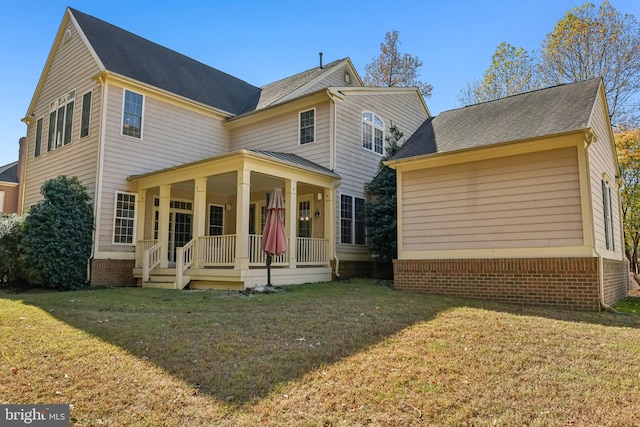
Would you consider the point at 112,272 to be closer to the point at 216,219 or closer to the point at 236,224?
the point at 236,224

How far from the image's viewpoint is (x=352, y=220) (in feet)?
45.4

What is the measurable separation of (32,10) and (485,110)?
46.6 ft

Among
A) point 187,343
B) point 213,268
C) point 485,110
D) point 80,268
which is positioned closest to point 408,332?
point 187,343

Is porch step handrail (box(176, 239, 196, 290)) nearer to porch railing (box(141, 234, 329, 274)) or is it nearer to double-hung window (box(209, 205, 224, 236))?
porch railing (box(141, 234, 329, 274))

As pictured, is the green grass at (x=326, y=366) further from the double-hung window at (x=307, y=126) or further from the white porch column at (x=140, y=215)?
the double-hung window at (x=307, y=126)

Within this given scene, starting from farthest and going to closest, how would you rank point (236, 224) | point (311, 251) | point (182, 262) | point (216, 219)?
point (216, 219)
point (311, 251)
point (236, 224)
point (182, 262)

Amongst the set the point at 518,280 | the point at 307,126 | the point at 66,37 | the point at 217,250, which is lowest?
the point at 518,280

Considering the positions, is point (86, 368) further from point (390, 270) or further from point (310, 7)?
point (310, 7)

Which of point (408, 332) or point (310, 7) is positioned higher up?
point (310, 7)

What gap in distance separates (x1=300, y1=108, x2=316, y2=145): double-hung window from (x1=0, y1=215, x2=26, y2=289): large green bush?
840 cm

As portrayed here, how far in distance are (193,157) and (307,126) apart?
4.25 meters

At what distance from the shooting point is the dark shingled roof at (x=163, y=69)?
44.5ft

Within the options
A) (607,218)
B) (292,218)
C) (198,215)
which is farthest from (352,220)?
(607,218)

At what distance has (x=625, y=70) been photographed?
18359mm
